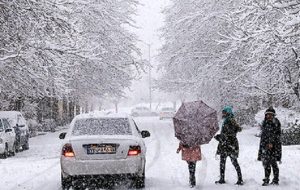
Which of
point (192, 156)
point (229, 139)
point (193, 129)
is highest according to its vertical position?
point (193, 129)

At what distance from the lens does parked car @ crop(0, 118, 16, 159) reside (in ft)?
67.1

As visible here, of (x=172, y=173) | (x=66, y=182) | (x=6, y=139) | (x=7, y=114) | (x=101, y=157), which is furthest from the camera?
(x=7, y=114)

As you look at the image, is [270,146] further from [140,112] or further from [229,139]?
[140,112]

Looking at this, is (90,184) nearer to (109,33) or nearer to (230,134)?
(230,134)

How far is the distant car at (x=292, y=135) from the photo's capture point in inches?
994

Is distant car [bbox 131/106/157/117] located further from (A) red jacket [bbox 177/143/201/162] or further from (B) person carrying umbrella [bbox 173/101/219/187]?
(A) red jacket [bbox 177/143/201/162]

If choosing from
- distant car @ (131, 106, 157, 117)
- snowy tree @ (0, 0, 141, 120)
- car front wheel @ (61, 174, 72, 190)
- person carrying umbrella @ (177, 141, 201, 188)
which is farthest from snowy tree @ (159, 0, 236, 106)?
distant car @ (131, 106, 157, 117)

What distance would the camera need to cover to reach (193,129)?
11.5 meters

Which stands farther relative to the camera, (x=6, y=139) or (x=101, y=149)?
(x=6, y=139)

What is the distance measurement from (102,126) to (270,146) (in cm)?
353

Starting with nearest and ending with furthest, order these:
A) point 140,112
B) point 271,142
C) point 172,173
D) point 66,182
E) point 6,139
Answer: point 66,182, point 271,142, point 172,173, point 6,139, point 140,112

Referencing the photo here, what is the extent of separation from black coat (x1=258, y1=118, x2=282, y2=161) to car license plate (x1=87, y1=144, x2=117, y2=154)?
10.4 ft

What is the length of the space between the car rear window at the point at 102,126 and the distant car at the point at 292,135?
49.6 feet

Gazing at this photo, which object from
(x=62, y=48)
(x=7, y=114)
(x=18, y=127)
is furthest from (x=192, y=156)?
(x=18, y=127)
